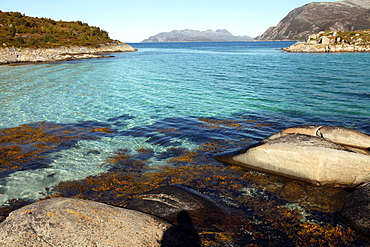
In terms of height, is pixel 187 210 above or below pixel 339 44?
below

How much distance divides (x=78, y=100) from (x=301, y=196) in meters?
20.8

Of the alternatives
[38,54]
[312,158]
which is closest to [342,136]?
[312,158]

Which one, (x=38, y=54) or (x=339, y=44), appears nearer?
(x=38, y=54)

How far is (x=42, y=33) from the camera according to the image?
8525 cm

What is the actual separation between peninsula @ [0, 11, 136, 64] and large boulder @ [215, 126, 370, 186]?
211 ft

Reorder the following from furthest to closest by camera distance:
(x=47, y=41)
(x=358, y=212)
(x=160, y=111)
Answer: (x=47, y=41)
(x=160, y=111)
(x=358, y=212)

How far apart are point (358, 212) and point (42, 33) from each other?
328ft

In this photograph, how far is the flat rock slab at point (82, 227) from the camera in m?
4.61

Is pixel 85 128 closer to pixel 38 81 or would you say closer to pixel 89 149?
pixel 89 149

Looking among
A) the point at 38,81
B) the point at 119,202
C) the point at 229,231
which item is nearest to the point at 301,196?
the point at 229,231

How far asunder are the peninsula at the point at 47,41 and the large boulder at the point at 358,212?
67730mm

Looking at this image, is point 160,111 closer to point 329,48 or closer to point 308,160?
point 308,160

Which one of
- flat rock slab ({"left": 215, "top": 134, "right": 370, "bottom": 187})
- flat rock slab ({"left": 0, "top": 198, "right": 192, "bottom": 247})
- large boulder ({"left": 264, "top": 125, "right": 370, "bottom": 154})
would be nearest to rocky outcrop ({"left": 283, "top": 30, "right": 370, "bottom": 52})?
large boulder ({"left": 264, "top": 125, "right": 370, "bottom": 154})

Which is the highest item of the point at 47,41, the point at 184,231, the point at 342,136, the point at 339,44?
the point at 47,41
